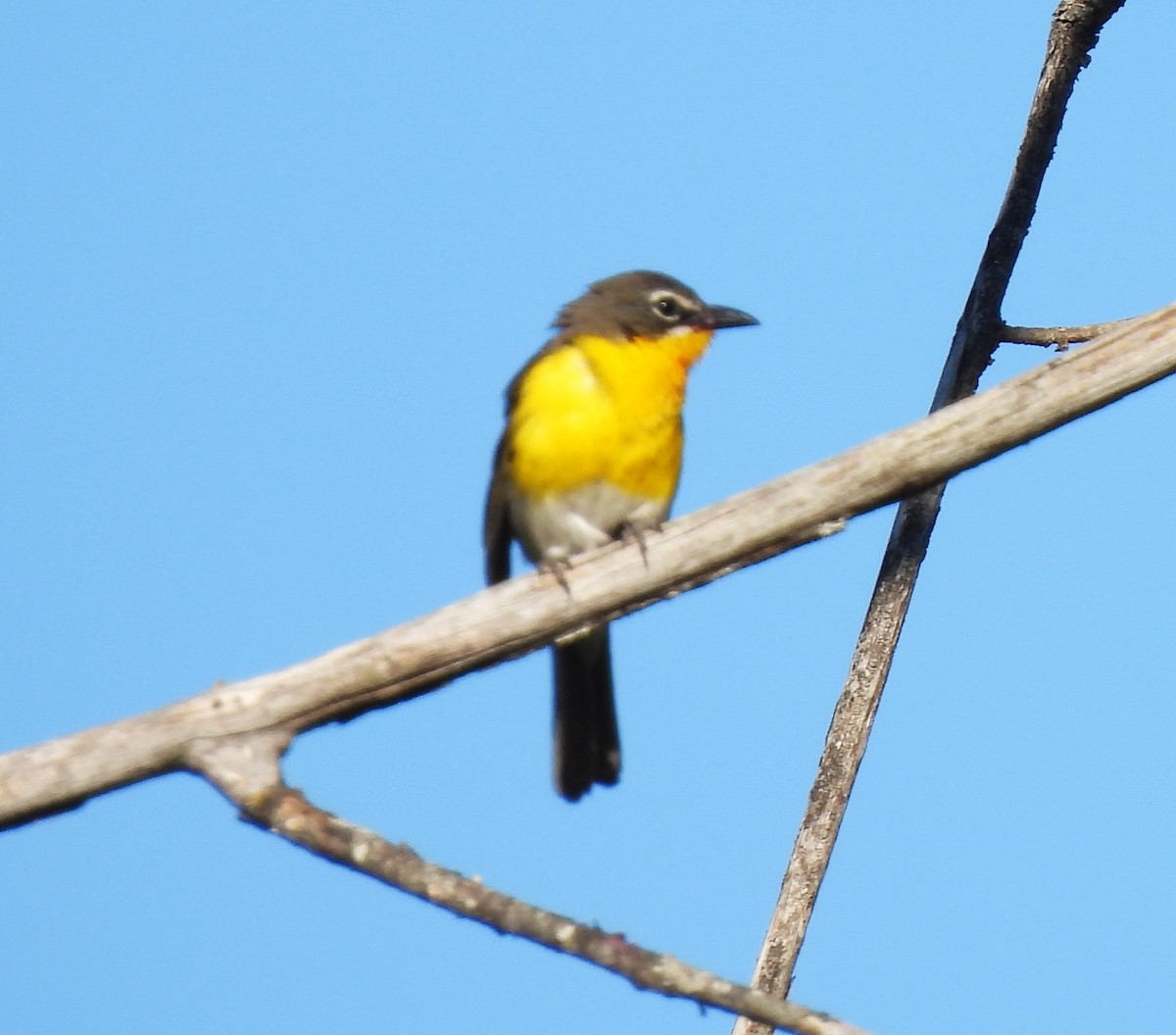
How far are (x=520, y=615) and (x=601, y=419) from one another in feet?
6.84

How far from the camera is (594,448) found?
7.62 meters

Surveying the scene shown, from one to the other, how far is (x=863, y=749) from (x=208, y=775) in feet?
8.16

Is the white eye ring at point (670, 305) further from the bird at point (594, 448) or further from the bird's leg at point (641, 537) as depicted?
the bird's leg at point (641, 537)

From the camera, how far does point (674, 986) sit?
4.77 meters

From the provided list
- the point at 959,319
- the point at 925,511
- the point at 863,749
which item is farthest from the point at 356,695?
the point at 959,319

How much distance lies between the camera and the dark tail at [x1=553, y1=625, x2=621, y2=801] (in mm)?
8180

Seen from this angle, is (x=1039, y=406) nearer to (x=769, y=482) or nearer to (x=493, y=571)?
(x=769, y=482)

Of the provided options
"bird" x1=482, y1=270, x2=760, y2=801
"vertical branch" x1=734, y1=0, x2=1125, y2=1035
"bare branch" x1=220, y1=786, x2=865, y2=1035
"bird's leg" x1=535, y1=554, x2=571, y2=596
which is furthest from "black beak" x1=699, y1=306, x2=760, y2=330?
"bare branch" x1=220, y1=786, x2=865, y2=1035

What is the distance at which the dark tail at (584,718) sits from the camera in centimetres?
818

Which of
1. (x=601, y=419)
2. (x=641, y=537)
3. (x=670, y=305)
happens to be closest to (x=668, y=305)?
(x=670, y=305)

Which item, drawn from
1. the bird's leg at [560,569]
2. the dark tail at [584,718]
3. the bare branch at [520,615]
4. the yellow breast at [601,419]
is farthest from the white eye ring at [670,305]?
the bare branch at [520,615]

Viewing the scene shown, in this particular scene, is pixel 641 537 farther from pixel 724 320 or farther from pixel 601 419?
pixel 724 320

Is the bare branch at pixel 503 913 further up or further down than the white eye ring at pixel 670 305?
further down

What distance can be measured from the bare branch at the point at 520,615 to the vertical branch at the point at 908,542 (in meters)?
1.02
